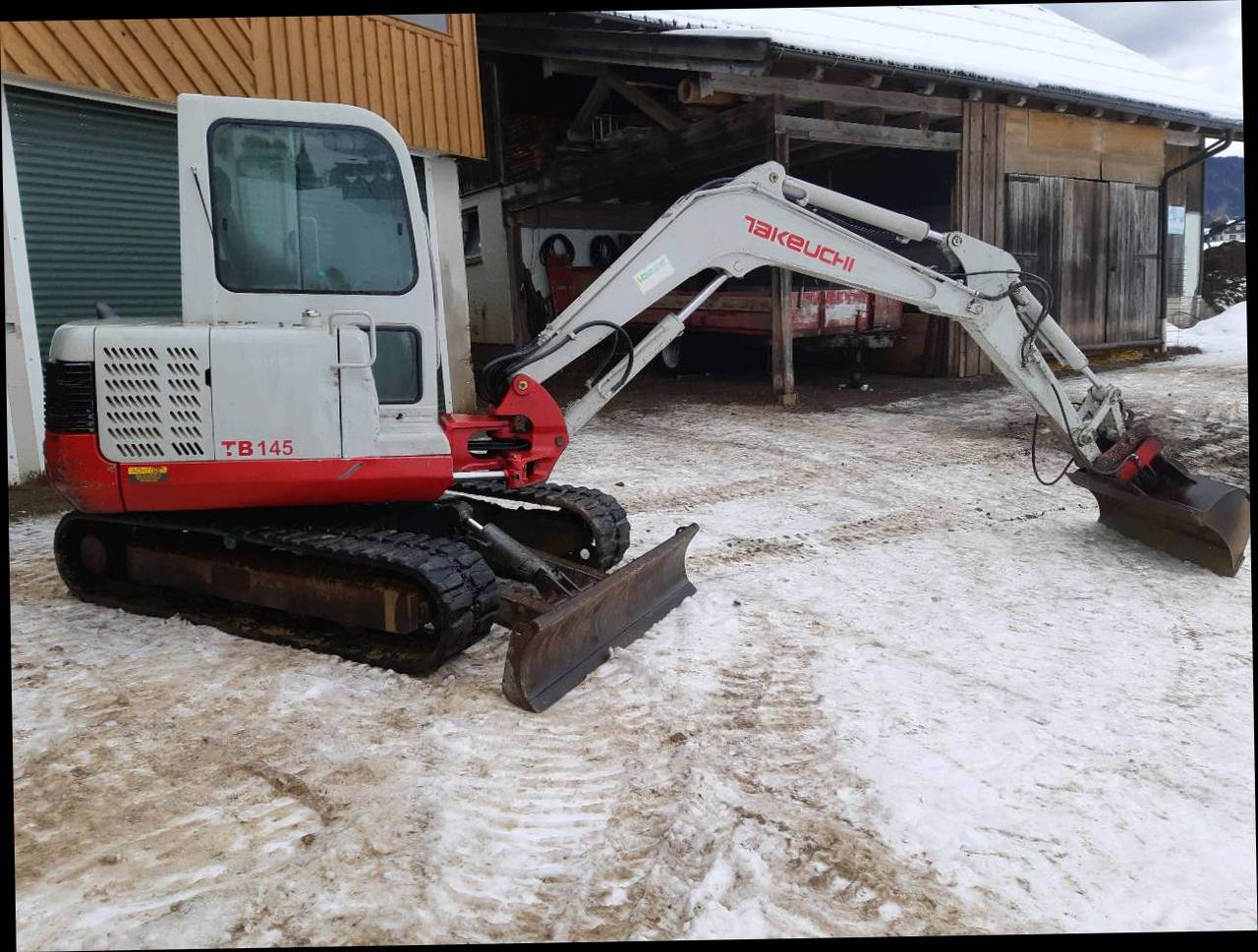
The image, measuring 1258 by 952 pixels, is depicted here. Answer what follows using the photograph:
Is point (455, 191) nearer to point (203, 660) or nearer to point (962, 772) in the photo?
point (203, 660)

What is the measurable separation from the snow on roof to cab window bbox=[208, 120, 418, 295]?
527 cm

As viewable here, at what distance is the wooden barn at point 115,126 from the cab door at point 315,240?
391cm

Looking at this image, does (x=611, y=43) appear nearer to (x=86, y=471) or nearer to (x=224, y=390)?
(x=224, y=390)

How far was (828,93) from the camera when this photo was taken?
11.1m

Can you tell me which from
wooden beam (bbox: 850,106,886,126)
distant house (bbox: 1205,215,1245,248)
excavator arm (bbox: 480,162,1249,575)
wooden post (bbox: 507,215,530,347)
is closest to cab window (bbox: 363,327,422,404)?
excavator arm (bbox: 480,162,1249,575)

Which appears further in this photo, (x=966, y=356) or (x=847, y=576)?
(x=966, y=356)

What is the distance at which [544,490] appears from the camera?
532 cm

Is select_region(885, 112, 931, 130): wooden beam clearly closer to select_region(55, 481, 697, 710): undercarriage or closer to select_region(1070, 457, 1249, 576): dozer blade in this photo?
select_region(1070, 457, 1249, 576): dozer blade

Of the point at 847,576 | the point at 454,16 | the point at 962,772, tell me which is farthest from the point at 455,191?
the point at 962,772

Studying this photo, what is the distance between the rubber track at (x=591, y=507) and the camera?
5035 millimetres

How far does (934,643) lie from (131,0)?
3980 millimetres

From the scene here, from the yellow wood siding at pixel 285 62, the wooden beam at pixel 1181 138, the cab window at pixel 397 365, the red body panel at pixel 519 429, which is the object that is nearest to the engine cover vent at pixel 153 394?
the cab window at pixel 397 365

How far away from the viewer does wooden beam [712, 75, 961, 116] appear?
10539 mm

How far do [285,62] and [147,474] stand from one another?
570 cm
